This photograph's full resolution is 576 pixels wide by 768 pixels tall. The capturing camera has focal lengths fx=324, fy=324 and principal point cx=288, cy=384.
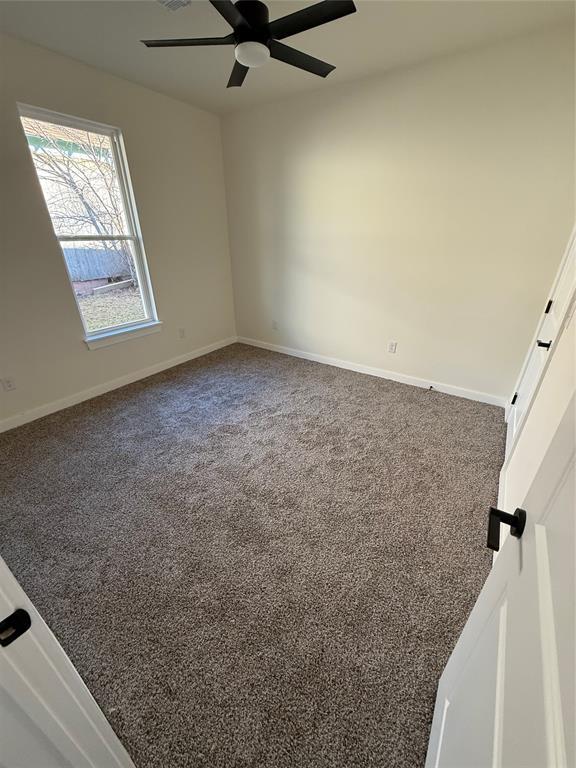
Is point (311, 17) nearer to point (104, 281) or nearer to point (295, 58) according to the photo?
point (295, 58)

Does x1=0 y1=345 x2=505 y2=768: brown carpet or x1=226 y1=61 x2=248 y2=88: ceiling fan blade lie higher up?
x1=226 y1=61 x2=248 y2=88: ceiling fan blade

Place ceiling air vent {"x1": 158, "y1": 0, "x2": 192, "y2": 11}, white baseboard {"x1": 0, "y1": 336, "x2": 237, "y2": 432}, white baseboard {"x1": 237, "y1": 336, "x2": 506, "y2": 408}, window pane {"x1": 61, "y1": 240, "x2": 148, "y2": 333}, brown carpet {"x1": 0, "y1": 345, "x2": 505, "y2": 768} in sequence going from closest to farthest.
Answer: brown carpet {"x1": 0, "y1": 345, "x2": 505, "y2": 768}, ceiling air vent {"x1": 158, "y1": 0, "x2": 192, "y2": 11}, white baseboard {"x1": 0, "y1": 336, "x2": 237, "y2": 432}, window pane {"x1": 61, "y1": 240, "x2": 148, "y2": 333}, white baseboard {"x1": 237, "y1": 336, "x2": 506, "y2": 408}

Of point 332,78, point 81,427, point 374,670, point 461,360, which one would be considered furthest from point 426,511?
point 332,78

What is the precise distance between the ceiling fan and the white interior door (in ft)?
5.78

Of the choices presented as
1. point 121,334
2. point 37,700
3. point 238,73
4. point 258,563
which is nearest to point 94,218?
point 121,334

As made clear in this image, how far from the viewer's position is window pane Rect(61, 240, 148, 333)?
281 cm

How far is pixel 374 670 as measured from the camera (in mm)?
1189

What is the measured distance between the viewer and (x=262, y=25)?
140cm

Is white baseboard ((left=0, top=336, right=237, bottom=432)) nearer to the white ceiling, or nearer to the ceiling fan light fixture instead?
the white ceiling

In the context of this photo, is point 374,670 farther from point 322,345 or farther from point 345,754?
point 322,345

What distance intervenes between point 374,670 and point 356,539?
0.56 meters

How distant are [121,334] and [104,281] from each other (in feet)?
1.65

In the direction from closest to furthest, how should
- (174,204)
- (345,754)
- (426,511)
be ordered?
→ (345,754) → (426,511) → (174,204)

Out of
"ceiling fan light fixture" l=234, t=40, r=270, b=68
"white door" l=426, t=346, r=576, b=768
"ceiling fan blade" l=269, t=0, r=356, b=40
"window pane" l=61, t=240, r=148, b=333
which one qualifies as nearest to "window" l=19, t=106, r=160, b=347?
"window pane" l=61, t=240, r=148, b=333
